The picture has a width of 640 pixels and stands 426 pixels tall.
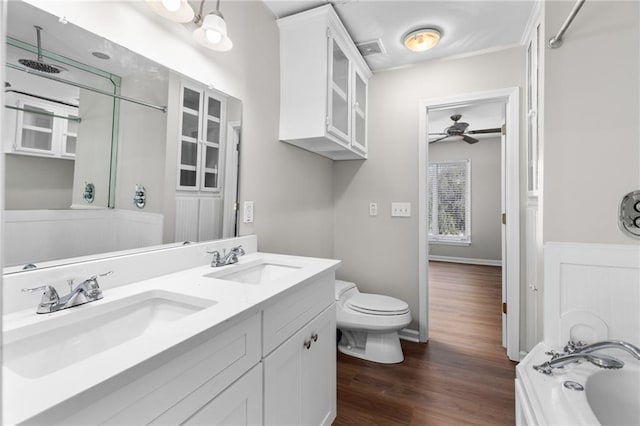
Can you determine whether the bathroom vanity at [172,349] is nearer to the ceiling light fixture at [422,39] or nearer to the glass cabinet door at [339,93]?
the glass cabinet door at [339,93]

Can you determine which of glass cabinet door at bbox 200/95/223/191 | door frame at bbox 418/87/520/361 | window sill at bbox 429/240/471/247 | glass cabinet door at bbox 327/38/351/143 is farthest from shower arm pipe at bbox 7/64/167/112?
window sill at bbox 429/240/471/247

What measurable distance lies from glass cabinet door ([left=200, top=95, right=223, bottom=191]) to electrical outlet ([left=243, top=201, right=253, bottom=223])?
21cm

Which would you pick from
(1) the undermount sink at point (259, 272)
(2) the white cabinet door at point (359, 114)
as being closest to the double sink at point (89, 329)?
(1) the undermount sink at point (259, 272)

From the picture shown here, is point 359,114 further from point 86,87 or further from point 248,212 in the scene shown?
point 86,87

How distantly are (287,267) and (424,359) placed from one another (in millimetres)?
1412

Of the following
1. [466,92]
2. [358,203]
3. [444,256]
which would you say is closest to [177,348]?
[358,203]

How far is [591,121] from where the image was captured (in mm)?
1269

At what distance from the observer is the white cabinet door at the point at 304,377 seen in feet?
3.22

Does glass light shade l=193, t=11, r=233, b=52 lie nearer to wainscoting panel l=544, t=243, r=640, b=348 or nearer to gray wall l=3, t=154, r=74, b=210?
gray wall l=3, t=154, r=74, b=210

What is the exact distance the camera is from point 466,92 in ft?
7.74

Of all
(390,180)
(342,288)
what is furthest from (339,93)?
(342,288)

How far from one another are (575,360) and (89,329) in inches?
63.2

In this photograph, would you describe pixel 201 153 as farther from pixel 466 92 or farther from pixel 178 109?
pixel 466 92

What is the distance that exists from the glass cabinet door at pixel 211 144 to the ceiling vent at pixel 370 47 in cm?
127
